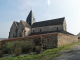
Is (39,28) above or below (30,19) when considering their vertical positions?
below

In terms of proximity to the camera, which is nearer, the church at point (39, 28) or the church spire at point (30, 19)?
the church at point (39, 28)

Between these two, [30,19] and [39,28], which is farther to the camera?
[30,19]

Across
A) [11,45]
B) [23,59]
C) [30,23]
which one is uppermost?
[30,23]

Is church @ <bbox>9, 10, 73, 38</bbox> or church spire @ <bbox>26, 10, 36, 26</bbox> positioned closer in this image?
church @ <bbox>9, 10, 73, 38</bbox>

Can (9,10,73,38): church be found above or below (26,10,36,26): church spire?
below

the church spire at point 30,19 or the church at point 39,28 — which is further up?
the church spire at point 30,19

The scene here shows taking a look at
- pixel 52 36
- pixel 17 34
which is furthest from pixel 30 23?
pixel 52 36

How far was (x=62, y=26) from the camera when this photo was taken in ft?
84.9

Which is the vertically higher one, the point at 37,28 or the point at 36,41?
the point at 37,28

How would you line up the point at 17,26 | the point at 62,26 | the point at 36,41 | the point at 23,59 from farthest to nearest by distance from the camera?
the point at 17,26 < the point at 62,26 < the point at 36,41 < the point at 23,59

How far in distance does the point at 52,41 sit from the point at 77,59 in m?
6.89

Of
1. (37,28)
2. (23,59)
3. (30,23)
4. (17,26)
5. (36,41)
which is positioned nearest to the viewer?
(23,59)

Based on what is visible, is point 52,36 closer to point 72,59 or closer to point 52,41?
point 52,41

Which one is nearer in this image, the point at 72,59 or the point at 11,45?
the point at 72,59
